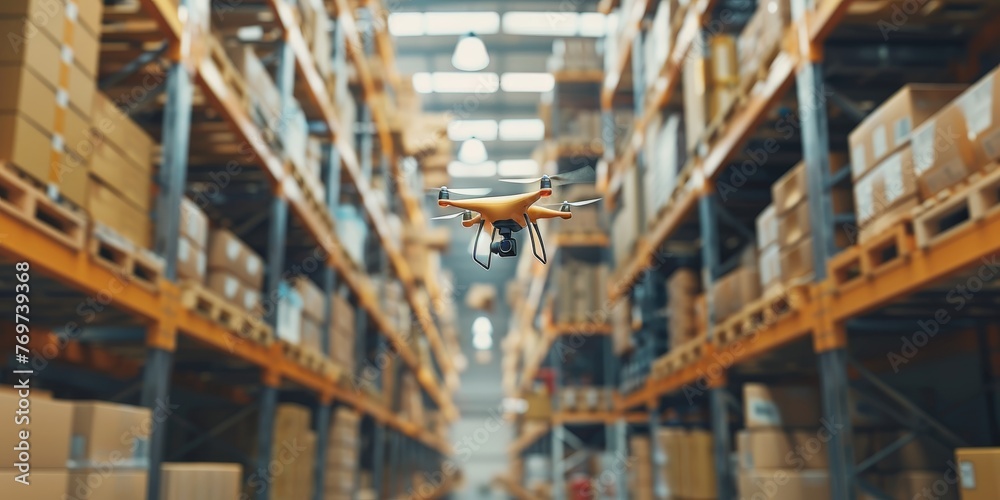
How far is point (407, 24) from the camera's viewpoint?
68.0 feet

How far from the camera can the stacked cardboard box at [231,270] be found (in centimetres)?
798

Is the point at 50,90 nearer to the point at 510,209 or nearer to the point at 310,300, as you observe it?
the point at 510,209

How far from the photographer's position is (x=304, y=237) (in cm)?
1150

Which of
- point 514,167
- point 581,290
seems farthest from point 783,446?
point 514,167

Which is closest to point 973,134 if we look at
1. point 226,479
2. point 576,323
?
point 226,479

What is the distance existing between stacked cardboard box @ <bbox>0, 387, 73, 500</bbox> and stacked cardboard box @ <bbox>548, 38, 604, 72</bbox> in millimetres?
12136

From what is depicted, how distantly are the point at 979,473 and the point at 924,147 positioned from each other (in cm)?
177

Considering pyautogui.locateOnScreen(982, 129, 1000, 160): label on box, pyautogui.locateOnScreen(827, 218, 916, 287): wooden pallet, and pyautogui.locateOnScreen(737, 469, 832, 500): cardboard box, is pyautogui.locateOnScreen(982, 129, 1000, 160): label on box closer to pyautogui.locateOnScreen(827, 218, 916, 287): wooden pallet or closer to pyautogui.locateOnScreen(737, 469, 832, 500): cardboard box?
pyautogui.locateOnScreen(827, 218, 916, 287): wooden pallet

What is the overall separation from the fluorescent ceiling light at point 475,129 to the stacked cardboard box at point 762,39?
13395mm

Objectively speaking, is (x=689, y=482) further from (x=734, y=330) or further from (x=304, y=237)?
(x=304, y=237)

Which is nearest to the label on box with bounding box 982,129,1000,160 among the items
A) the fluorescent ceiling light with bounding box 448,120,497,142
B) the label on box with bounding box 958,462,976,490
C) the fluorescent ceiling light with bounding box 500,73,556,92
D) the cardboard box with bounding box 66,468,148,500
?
the label on box with bounding box 958,462,976,490

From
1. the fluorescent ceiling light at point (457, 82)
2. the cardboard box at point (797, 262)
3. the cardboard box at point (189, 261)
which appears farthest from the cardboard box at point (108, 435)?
the fluorescent ceiling light at point (457, 82)

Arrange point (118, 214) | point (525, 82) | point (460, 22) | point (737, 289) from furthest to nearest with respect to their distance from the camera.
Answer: point (525, 82), point (460, 22), point (737, 289), point (118, 214)

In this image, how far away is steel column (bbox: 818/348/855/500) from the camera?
610 centimetres
